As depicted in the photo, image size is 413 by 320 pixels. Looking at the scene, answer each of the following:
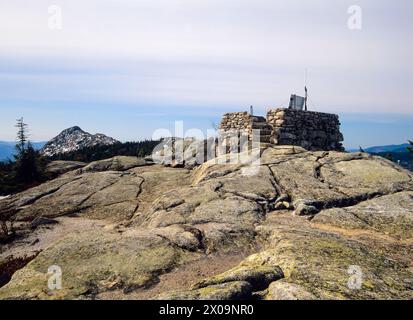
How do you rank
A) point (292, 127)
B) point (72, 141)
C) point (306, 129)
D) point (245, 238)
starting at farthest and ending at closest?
point (72, 141) < point (306, 129) < point (292, 127) < point (245, 238)

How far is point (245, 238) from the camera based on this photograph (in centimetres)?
1135

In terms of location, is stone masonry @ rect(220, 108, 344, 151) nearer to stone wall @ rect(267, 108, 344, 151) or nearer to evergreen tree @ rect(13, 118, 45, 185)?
stone wall @ rect(267, 108, 344, 151)

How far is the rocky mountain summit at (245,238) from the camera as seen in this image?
7.79 m

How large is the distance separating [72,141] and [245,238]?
296ft

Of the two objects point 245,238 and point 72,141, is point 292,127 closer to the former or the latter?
point 245,238

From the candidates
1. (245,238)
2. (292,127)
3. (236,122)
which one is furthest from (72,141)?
(245,238)

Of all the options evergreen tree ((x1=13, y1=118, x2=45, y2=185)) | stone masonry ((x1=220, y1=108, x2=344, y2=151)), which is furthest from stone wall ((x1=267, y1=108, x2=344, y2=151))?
evergreen tree ((x1=13, y1=118, x2=45, y2=185))

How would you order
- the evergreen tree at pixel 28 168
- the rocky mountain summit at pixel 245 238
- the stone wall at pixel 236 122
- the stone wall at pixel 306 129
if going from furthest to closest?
the evergreen tree at pixel 28 168, the stone wall at pixel 236 122, the stone wall at pixel 306 129, the rocky mountain summit at pixel 245 238

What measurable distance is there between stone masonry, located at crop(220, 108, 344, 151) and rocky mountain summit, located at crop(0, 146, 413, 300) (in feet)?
11.2

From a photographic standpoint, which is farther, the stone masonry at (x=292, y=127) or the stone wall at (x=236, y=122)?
the stone wall at (x=236, y=122)

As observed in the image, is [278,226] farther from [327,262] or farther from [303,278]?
[303,278]

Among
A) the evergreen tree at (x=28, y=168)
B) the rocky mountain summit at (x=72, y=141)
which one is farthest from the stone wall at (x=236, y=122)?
the rocky mountain summit at (x=72, y=141)

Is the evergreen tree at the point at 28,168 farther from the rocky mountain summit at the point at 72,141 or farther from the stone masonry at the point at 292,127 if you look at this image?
the rocky mountain summit at the point at 72,141
